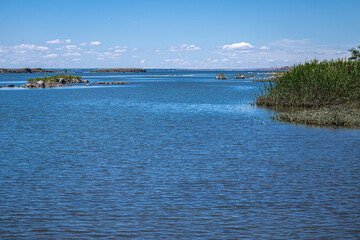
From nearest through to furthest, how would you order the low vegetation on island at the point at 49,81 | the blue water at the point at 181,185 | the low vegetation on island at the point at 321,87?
1. the blue water at the point at 181,185
2. the low vegetation on island at the point at 321,87
3. the low vegetation on island at the point at 49,81

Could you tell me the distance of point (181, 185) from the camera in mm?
15086

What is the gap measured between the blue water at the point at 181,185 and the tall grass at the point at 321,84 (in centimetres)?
1114

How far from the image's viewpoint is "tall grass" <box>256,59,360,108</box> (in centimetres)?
3862

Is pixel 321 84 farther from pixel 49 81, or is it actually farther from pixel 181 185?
pixel 49 81

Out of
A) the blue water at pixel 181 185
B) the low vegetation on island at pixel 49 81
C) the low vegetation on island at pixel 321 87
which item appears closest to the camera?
the blue water at pixel 181 185

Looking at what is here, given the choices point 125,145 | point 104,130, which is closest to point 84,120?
point 104,130

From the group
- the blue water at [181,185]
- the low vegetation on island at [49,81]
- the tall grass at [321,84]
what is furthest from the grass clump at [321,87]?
the low vegetation on island at [49,81]

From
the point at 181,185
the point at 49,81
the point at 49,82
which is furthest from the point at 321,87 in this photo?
the point at 49,81

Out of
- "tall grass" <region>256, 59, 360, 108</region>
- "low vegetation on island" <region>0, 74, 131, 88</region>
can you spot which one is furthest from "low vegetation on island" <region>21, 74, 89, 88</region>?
"tall grass" <region>256, 59, 360, 108</region>

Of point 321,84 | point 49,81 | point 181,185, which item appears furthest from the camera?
point 49,81

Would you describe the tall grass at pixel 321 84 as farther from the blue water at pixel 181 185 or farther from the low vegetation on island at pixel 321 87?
the blue water at pixel 181 185

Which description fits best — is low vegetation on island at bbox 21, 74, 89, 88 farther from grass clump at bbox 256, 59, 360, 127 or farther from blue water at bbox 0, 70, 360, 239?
blue water at bbox 0, 70, 360, 239

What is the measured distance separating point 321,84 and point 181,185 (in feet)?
92.4

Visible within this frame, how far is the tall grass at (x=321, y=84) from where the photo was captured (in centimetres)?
3862
